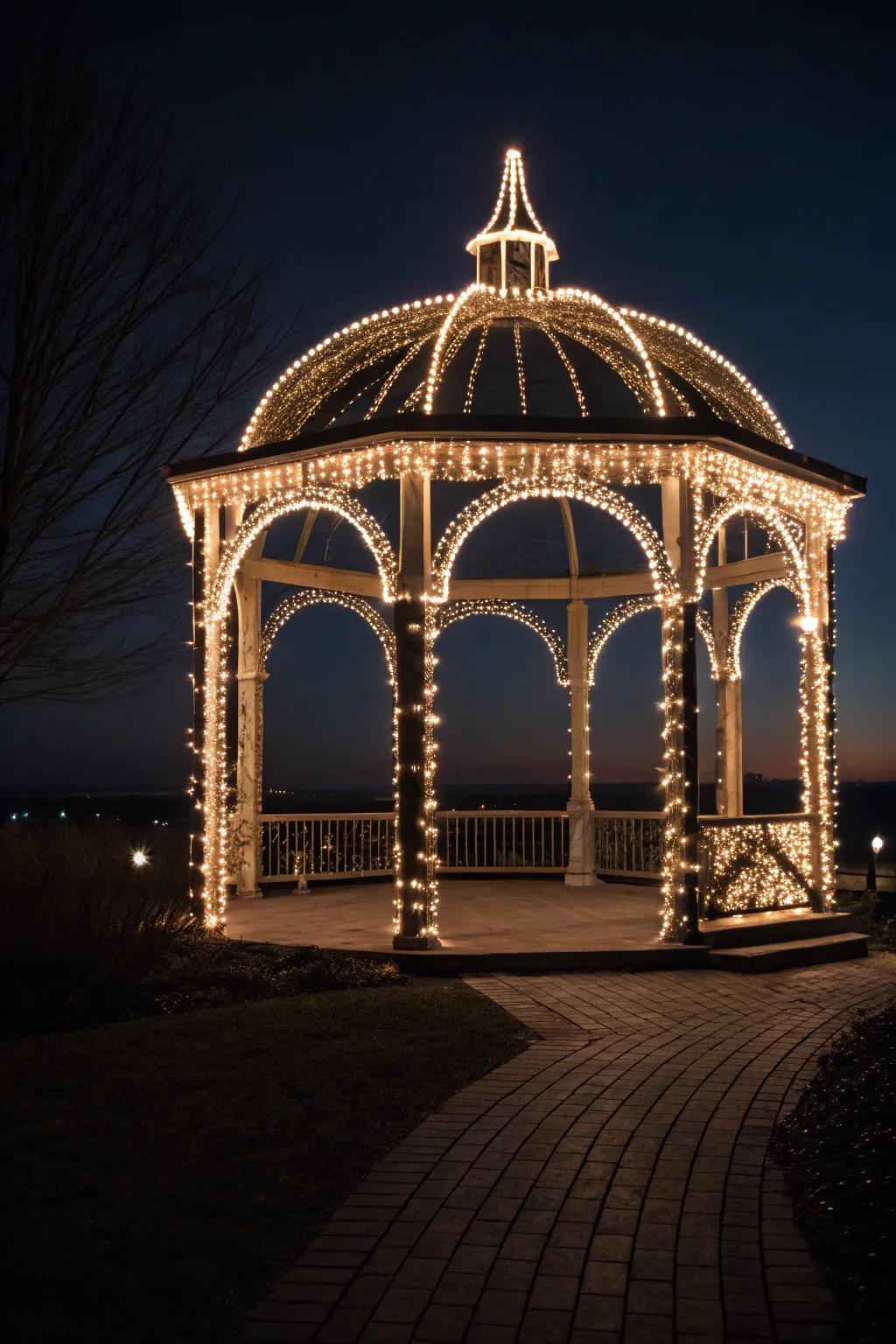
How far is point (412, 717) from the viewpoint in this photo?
991 cm

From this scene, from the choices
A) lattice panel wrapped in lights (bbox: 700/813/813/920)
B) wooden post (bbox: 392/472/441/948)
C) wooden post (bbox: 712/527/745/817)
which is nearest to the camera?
wooden post (bbox: 392/472/441/948)

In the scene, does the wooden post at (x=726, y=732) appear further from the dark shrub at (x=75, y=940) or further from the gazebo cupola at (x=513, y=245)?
the dark shrub at (x=75, y=940)

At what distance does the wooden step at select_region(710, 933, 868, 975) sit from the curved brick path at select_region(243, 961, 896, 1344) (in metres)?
2.53

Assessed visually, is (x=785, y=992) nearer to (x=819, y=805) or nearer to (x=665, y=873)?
(x=665, y=873)

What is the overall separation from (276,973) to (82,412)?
178 inches

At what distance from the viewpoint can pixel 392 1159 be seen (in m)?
5.09

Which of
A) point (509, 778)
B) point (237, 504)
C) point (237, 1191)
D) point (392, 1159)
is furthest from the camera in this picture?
point (509, 778)

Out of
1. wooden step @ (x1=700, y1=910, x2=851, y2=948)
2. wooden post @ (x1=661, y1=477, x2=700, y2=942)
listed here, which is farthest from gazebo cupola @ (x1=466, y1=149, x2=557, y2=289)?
wooden step @ (x1=700, y1=910, x2=851, y2=948)

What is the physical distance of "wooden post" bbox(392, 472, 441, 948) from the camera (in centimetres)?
985

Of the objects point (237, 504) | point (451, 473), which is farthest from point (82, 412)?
point (451, 473)

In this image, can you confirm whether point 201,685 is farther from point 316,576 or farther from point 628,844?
point 628,844

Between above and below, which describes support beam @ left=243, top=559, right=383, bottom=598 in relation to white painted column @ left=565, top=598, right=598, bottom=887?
above

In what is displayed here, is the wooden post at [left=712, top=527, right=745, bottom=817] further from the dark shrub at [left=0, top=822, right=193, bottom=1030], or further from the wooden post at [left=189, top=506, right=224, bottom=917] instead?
the dark shrub at [left=0, top=822, right=193, bottom=1030]

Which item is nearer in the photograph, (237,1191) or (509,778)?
(237,1191)
